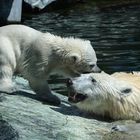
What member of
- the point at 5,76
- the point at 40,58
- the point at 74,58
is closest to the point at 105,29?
the point at 74,58

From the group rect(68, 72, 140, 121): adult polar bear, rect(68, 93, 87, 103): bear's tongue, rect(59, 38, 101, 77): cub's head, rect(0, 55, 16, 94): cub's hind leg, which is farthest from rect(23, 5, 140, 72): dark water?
rect(68, 93, 87, 103): bear's tongue

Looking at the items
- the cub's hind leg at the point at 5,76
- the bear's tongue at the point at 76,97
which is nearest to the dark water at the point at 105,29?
the cub's hind leg at the point at 5,76

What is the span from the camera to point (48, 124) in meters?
6.94

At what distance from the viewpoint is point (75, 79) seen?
772 cm

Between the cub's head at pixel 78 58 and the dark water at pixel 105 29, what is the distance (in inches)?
194

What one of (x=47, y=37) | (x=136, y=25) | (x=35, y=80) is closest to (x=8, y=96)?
(x=35, y=80)

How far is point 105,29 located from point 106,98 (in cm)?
1093

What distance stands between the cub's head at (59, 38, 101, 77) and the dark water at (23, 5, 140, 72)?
16.2 feet

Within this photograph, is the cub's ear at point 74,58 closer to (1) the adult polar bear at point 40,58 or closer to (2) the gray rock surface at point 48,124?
(1) the adult polar bear at point 40,58

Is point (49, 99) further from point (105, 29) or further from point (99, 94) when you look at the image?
point (105, 29)

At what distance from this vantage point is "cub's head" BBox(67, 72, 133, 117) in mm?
7637

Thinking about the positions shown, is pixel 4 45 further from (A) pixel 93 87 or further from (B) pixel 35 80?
(A) pixel 93 87

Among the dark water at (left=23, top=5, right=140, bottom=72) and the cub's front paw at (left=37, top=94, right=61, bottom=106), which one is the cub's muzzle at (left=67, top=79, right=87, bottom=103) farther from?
the dark water at (left=23, top=5, right=140, bottom=72)

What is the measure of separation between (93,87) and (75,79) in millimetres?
241
